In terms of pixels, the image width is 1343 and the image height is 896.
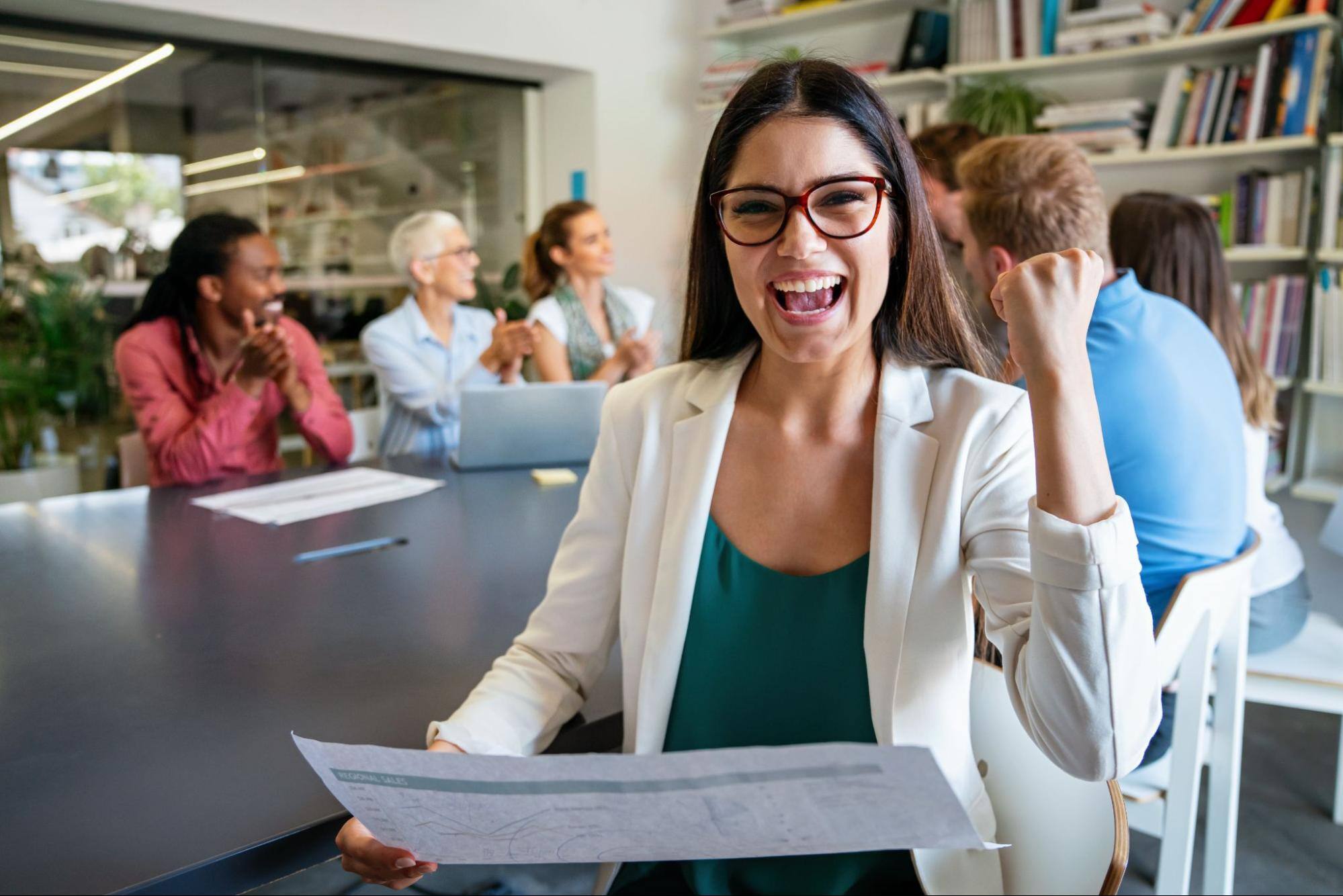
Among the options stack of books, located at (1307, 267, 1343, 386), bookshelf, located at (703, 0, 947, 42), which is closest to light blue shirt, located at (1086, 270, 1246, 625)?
stack of books, located at (1307, 267, 1343, 386)

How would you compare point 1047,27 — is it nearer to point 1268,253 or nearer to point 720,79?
point 1268,253

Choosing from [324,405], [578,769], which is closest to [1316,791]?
[578,769]

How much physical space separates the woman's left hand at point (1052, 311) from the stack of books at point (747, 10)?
4.35 m

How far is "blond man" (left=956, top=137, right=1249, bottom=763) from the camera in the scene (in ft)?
5.46

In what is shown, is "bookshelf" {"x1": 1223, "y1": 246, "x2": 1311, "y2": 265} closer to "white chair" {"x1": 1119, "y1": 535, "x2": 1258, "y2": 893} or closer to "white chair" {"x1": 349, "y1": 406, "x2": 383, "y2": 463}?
"white chair" {"x1": 1119, "y1": 535, "x2": 1258, "y2": 893}

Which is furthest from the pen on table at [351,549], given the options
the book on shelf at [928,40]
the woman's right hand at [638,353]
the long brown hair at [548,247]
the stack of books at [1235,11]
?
the book on shelf at [928,40]

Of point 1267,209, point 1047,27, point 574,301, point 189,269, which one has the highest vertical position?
point 1047,27

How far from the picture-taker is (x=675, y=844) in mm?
784

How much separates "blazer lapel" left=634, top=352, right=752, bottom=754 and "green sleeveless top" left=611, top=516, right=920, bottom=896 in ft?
0.09

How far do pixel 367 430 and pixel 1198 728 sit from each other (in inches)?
88.7

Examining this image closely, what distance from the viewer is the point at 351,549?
1.70m

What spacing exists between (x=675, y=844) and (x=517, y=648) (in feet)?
1.30

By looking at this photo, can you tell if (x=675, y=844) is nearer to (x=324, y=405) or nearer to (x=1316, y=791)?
(x=324, y=405)

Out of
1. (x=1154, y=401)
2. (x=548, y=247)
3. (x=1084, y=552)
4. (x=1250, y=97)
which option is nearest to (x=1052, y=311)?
(x=1084, y=552)
